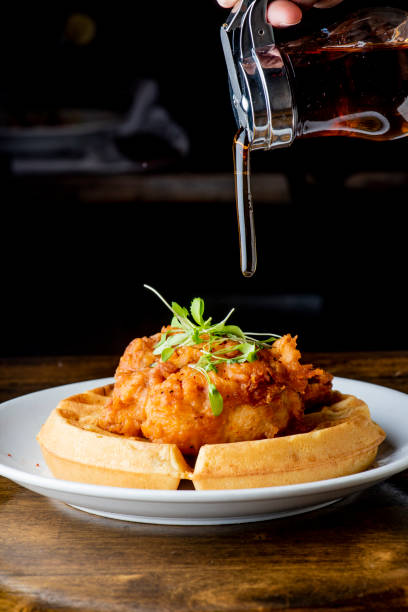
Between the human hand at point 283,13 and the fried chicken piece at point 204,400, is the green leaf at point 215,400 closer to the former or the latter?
the fried chicken piece at point 204,400

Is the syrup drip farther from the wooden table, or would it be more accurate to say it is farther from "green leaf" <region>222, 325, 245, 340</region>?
the wooden table

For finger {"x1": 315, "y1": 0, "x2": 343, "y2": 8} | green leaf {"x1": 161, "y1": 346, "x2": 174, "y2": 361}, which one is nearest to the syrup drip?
green leaf {"x1": 161, "y1": 346, "x2": 174, "y2": 361}

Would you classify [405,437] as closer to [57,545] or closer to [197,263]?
[57,545]

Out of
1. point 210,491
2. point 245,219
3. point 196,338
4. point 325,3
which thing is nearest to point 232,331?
point 196,338

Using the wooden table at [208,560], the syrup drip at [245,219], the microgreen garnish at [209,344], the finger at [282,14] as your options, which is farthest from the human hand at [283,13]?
the wooden table at [208,560]

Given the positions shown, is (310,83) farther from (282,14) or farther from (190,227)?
(190,227)

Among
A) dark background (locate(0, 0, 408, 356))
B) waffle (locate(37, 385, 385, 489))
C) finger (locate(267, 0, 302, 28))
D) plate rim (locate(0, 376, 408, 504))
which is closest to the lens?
plate rim (locate(0, 376, 408, 504))

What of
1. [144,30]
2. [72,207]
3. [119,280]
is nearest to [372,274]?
[119,280]
